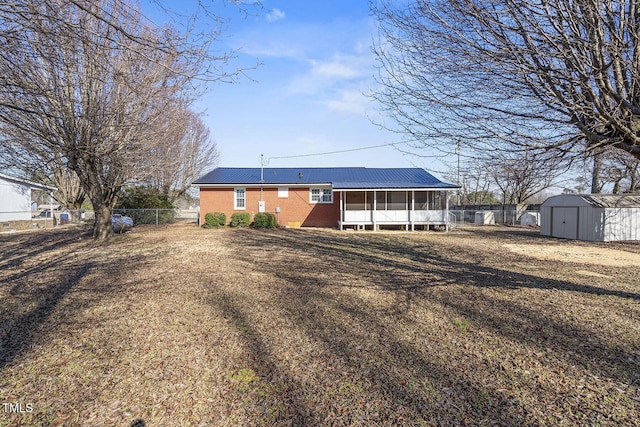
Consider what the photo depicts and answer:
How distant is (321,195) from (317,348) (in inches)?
741

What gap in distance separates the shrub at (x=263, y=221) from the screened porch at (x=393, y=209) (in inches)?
162

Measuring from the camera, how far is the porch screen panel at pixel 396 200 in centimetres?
2216

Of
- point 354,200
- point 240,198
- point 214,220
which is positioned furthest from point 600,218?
point 214,220

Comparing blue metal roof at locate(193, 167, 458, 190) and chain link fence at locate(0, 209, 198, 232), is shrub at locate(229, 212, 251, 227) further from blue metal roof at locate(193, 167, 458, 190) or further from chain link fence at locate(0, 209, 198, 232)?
chain link fence at locate(0, 209, 198, 232)

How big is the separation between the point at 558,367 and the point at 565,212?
18.7 m

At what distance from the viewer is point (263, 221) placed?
67.7 ft

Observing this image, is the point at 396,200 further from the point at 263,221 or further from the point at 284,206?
the point at 263,221

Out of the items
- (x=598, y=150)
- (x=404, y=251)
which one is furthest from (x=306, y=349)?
(x=404, y=251)

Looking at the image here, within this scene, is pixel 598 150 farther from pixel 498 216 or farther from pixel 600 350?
pixel 498 216

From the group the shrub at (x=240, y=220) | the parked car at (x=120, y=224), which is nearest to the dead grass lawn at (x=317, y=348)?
the parked car at (x=120, y=224)

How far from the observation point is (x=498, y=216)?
32.6m

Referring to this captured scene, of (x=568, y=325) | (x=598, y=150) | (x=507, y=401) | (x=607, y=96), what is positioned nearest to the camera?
(x=507, y=401)

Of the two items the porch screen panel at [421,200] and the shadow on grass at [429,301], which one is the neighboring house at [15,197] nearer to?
the shadow on grass at [429,301]

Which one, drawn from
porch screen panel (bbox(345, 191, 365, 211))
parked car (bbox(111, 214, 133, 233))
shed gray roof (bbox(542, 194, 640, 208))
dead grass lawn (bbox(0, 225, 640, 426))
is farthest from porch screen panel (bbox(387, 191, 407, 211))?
parked car (bbox(111, 214, 133, 233))
